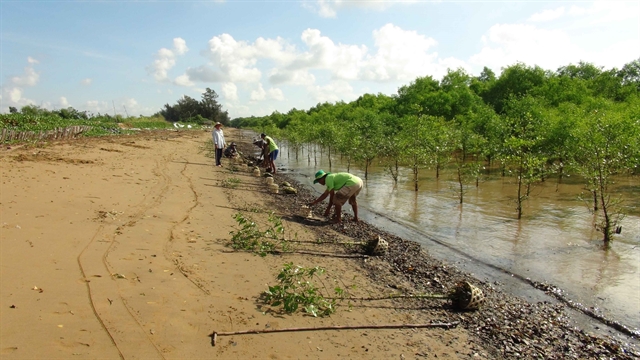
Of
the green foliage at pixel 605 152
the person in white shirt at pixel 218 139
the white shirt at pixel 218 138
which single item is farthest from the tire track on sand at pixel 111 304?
the white shirt at pixel 218 138

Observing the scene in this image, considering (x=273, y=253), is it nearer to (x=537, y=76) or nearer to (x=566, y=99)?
(x=566, y=99)

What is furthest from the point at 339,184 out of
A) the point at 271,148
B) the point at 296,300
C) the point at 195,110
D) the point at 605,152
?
the point at 195,110

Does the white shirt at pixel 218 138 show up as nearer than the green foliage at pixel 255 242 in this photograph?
No

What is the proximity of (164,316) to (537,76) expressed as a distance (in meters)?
41.1

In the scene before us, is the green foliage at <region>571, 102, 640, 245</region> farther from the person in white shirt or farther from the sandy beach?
the person in white shirt

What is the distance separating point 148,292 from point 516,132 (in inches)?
518

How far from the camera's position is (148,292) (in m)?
4.93

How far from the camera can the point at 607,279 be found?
26.3 feet

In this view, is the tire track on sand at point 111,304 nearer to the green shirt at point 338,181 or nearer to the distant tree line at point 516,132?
the green shirt at point 338,181

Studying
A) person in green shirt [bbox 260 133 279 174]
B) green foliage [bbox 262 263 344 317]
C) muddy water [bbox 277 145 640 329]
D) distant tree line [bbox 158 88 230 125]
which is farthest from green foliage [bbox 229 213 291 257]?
distant tree line [bbox 158 88 230 125]

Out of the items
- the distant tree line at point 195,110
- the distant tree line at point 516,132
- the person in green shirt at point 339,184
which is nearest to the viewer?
the person in green shirt at point 339,184

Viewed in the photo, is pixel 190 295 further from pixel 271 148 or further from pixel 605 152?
pixel 271 148

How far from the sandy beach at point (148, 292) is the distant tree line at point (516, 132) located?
7971 mm

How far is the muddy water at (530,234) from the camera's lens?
7.82m
